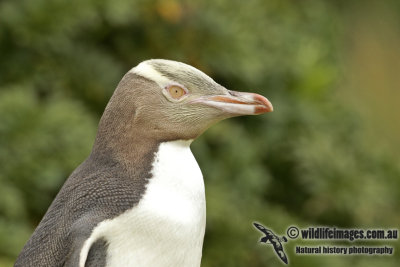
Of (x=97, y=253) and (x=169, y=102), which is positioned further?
(x=169, y=102)

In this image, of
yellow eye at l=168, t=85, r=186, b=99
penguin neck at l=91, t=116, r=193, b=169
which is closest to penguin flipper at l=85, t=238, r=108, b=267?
penguin neck at l=91, t=116, r=193, b=169

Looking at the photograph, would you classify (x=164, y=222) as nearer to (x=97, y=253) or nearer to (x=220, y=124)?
(x=97, y=253)

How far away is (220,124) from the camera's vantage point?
400 centimetres

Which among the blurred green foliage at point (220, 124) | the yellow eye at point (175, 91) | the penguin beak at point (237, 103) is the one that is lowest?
the blurred green foliage at point (220, 124)

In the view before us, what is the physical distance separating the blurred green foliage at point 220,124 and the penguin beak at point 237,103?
1.71 meters

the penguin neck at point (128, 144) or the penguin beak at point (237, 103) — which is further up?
the penguin beak at point (237, 103)

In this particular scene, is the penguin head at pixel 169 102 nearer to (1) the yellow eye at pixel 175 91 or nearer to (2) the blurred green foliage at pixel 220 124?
(1) the yellow eye at pixel 175 91

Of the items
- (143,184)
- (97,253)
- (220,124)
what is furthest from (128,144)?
(220,124)

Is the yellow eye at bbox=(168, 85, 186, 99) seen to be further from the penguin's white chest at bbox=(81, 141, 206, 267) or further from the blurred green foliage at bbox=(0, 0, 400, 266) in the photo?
the blurred green foliage at bbox=(0, 0, 400, 266)

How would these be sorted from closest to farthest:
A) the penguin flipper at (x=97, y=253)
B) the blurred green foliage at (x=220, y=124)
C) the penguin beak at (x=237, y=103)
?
the penguin flipper at (x=97, y=253) < the penguin beak at (x=237, y=103) < the blurred green foliage at (x=220, y=124)

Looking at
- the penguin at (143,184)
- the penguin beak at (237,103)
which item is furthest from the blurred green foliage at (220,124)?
the penguin beak at (237,103)

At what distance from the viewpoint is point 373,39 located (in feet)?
23.5

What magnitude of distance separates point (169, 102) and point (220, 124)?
2429 mm

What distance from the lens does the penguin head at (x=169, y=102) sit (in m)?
1.56
